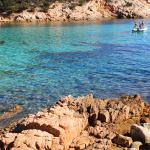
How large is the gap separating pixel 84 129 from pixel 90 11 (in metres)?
70.3

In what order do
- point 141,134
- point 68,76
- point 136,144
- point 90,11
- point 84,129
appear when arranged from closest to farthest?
point 136,144, point 141,134, point 84,129, point 68,76, point 90,11

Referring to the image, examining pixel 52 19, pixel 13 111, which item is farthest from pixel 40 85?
pixel 52 19

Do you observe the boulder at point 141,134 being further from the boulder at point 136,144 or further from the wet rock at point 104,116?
the wet rock at point 104,116

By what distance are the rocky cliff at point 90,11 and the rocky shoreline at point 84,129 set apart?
207 ft

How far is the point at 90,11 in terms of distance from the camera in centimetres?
7244

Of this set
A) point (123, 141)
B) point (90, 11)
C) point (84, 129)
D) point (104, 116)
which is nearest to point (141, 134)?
point (123, 141)

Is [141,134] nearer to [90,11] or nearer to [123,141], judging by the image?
[123,141]

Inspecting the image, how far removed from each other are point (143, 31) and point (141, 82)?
2692 cm

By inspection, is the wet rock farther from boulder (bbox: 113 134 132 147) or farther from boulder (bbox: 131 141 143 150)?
boulder (bbox: 131 141 143 150)

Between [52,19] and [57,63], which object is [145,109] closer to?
[57,63]

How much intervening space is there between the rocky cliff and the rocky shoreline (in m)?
63.0

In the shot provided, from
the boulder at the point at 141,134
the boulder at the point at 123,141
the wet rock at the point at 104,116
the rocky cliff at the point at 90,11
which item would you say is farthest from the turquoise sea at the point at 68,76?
the rocky cliff at the point at 90,11

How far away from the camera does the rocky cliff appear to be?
67500mm

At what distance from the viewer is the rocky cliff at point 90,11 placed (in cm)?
6750
